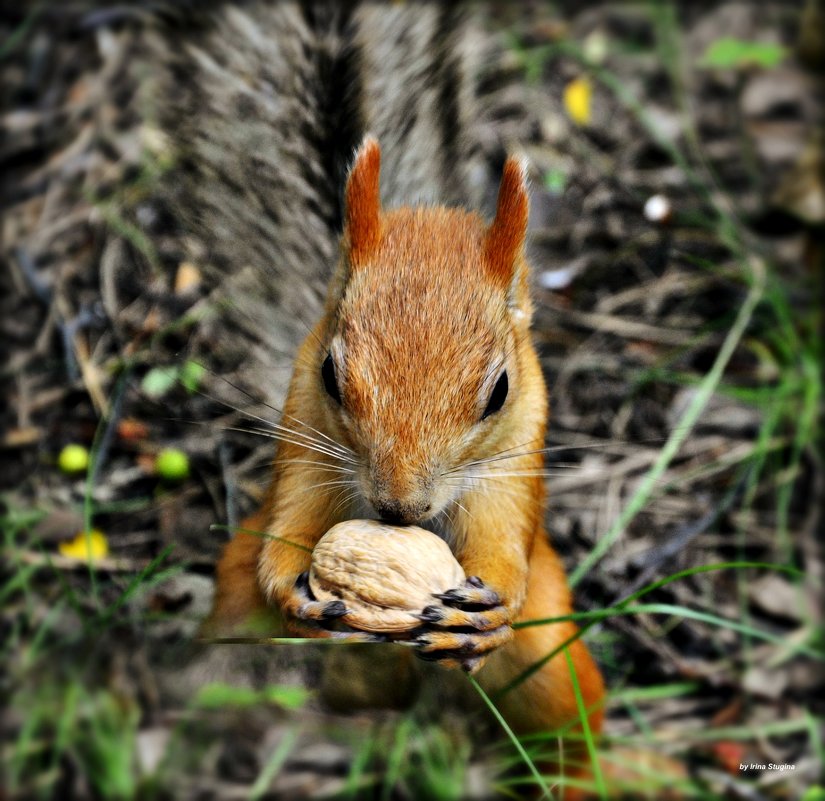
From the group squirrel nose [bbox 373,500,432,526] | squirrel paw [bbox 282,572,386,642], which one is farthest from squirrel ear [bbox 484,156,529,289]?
squirrel paw [bbox 282,572,386,642]

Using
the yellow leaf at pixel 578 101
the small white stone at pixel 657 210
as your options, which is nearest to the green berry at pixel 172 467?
the small white stone at pixel 657 210

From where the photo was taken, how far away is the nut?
154 cm

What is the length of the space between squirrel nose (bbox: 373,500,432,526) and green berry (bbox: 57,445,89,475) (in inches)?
53.7

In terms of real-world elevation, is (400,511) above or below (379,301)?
below

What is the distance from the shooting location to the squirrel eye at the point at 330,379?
1.59 metres

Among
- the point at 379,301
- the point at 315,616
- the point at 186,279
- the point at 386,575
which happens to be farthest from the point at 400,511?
the point at 186,279

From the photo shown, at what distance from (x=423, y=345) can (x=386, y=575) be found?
36 centimetres

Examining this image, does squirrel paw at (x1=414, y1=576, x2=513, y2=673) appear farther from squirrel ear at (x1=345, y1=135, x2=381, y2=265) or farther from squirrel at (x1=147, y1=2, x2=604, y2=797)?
squirrel ear at (x1=345, y1=135, x2=381, y2=265)

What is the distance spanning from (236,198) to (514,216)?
0.70 m

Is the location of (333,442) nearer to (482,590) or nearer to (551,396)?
(482,590)

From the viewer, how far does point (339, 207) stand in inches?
80.5

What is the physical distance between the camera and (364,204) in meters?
1.66

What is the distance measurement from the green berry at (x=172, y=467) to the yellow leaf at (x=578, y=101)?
6.05 ft

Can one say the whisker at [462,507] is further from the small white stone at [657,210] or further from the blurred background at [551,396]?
the small white stone at [657,210]
